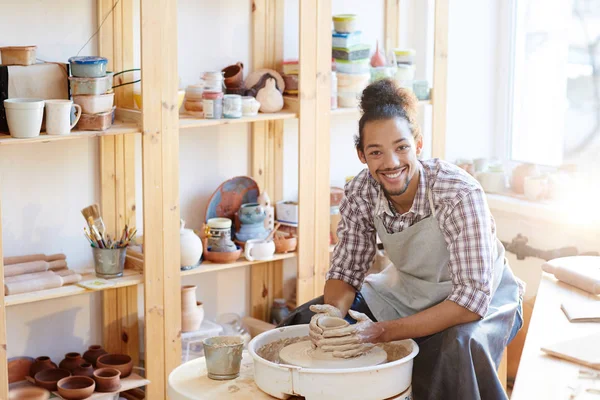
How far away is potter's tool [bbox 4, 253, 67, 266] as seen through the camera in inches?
118

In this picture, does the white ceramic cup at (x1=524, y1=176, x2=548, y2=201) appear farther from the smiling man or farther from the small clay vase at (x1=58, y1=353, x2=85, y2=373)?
the small clay vase at (x1=58, y1=353, x2=85, y2=373)

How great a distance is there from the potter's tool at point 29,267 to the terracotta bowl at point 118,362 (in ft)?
1.26

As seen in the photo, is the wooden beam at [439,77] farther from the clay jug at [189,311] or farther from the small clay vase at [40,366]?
the small clay vase at [40,366]

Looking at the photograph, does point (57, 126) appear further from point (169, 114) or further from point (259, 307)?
point (259, 307)

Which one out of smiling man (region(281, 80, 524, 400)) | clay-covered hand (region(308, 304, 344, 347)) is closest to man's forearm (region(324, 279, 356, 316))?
smiling man (region(281, 80, 524, 400))

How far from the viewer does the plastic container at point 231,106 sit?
3207mm

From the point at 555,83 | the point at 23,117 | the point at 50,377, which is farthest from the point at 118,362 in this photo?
the point at 555,83

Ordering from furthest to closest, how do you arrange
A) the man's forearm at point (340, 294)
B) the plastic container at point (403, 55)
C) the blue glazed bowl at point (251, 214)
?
the plastic container at point (403, 55) < the blue glazed bowl at point (251, 214) < the man's forearm at point (340, 294)

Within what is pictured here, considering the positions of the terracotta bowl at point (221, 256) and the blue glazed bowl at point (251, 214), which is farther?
the blue glazed bowl at point (251, 214)

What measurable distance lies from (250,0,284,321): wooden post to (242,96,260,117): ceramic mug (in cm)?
29

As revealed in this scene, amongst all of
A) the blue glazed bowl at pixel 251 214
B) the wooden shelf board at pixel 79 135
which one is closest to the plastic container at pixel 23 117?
the wooden shelf board at pixel 79 135

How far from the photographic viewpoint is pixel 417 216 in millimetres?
2562

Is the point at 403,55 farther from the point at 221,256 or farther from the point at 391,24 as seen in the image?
the point at 221,256

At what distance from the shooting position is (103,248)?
119 inches
